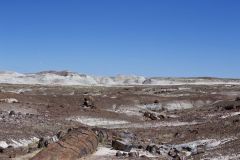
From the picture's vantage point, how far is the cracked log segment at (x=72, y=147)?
2303 centimetres

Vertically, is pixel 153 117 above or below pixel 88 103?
below

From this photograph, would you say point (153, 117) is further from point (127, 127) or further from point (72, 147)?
point (72, 147)

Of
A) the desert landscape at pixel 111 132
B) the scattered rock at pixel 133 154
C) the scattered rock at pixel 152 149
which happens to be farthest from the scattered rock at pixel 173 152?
the scattered rock at pixel 133 154

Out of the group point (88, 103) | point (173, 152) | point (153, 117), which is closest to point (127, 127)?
point (153, 117)

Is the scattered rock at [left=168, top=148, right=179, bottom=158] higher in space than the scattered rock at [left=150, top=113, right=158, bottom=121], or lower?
lower

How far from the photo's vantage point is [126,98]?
67.9 meters

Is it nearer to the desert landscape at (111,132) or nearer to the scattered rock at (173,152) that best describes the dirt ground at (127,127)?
the desert landscape at (111,132)

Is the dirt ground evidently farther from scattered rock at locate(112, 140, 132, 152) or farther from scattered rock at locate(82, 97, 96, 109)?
scattered rock at locate(112, 140, 132, 152)

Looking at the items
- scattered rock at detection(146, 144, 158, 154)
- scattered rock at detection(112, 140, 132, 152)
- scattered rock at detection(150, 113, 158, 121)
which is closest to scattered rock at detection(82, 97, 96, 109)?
scattered rock at detection(150, 113, 158, 121)

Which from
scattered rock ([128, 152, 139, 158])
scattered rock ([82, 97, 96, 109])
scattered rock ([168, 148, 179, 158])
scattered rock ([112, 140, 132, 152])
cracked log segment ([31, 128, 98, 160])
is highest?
scattered rock ([82, 97, 96, 109])

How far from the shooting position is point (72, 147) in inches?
978

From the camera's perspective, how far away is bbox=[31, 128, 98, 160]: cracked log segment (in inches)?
907

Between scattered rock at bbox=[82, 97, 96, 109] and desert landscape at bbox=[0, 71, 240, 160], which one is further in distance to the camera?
scattered rock at bbox=[82, 97, 96, 109]

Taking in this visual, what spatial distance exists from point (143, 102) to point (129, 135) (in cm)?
3150
